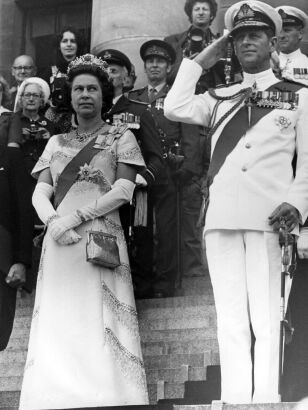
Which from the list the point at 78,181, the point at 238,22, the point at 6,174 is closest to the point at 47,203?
the point at 78,181

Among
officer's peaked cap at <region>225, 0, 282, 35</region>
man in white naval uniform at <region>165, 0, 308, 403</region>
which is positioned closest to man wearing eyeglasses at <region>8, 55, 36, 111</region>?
man in white naval uniform at <region>165, 0, 308, 403</region>

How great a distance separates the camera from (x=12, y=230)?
1001 cm

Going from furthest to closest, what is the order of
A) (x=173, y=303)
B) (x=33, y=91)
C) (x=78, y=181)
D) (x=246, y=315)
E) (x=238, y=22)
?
(x=33, y=91) → (x=173, y=303) → (x=78, y=181) → (x=238, y=22) → (x=246, y=315)

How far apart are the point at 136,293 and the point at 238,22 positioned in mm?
2406

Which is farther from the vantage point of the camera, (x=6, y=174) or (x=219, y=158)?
(x=6, y=174)

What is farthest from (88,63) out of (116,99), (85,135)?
(116,99)

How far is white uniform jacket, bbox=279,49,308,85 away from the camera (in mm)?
10848

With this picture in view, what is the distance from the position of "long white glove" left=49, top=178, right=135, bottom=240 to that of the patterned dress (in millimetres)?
67

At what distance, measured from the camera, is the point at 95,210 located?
910cm

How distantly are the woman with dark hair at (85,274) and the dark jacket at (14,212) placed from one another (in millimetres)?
562

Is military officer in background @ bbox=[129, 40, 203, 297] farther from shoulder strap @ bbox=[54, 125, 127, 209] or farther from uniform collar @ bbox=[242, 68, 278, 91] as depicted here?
uniform collar @ bbox=[242, 68, 278, 91]

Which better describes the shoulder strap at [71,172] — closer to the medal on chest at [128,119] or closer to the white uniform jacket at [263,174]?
the medal on chest at [128,119]

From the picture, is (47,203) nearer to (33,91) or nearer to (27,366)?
(27,366)

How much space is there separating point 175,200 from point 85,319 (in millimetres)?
1960
